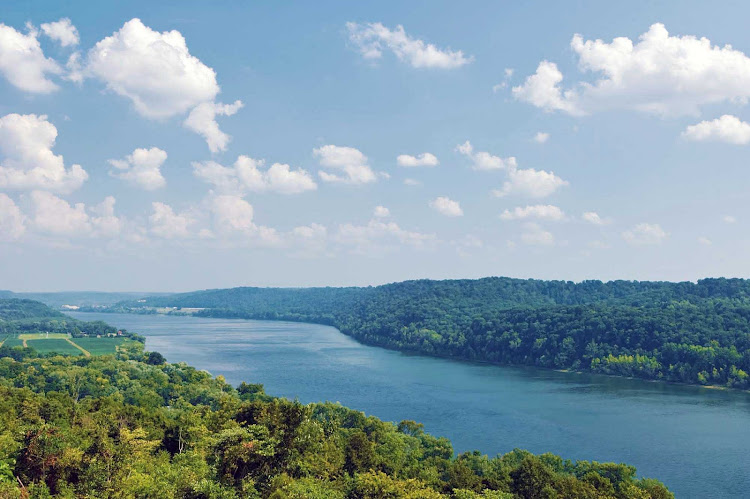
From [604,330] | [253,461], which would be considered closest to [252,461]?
[253,461]

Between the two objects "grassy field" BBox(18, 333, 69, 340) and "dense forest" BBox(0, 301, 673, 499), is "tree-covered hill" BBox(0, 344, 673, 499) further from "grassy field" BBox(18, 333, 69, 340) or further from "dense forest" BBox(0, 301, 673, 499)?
"grassy field" BBox(18, 333, 69, 340)

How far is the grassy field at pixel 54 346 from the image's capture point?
10544cm

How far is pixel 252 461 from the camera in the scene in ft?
83.4

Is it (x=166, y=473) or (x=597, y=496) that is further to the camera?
(x=597, y=496)

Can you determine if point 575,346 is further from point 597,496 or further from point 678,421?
point 597,496

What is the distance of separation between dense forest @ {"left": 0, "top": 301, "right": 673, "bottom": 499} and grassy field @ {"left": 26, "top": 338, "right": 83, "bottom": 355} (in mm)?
63876

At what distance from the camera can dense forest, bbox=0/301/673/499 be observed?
24.0 m

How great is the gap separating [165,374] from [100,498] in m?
51.5

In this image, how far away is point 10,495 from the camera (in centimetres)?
1927

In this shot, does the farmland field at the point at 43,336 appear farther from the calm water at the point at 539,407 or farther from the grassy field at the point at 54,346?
the calm water at the point at 539,407

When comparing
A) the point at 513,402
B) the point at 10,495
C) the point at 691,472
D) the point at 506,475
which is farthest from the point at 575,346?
the point at 10,495

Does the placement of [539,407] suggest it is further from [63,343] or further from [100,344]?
[63,343]

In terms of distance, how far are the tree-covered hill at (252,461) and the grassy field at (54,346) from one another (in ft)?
206

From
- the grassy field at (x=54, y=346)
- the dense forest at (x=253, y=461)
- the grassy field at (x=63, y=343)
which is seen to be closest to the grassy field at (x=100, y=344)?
the grassy field at (x=63, y=343)
